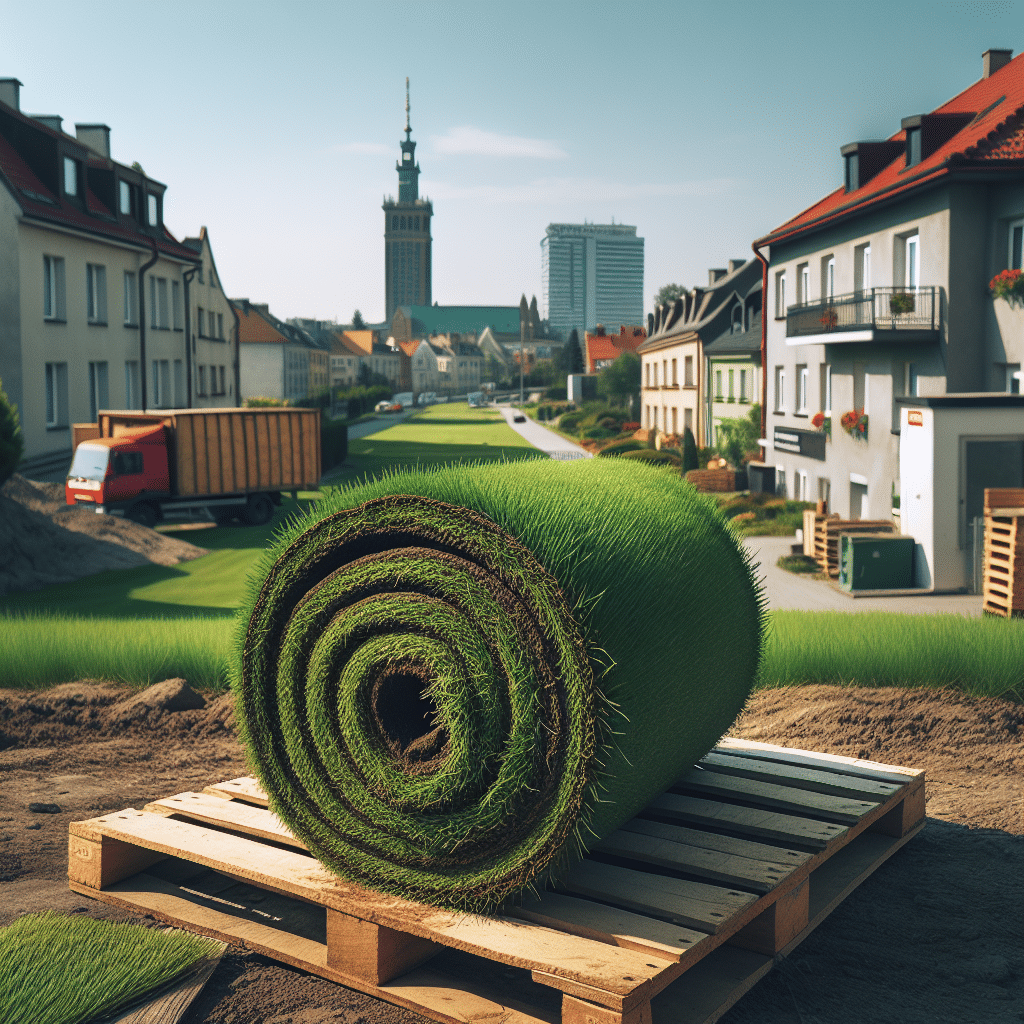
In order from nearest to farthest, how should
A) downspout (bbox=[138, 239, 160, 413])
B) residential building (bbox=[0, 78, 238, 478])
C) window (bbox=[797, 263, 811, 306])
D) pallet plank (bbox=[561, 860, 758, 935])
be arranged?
pallet plank (bbox=[561, 860, 758, 935])
residential building (bbox=[0, 78, 238, 478])
window (bbox=[797, 263, 811, 306])
downspout (bbox=[138, 239, 160, 413])

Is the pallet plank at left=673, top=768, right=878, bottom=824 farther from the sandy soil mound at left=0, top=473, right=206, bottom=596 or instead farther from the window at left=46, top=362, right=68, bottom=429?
the window at left=46, top=362, right=68, bottom=429

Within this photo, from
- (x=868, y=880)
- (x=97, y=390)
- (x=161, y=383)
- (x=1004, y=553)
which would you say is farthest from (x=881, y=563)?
(x=161, y=383)

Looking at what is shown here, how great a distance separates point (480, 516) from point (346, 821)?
52.2 inches

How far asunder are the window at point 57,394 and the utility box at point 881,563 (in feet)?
67.9

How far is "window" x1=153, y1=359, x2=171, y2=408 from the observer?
117 feet

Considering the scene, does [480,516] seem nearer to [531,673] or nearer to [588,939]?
[531,673]

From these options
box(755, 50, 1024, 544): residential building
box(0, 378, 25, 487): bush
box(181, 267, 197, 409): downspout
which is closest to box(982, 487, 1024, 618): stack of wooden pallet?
box(755, 50, 1024, 544): residential building

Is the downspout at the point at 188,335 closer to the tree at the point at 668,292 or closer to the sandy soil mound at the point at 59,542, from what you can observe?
the sandy soil mound at the point at 59,542

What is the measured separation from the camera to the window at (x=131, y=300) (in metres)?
33.4

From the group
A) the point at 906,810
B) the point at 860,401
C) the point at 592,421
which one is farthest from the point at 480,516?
the point at 592,421

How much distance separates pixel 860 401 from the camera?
24.0 metres

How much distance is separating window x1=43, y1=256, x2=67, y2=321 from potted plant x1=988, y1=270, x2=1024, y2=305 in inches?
887

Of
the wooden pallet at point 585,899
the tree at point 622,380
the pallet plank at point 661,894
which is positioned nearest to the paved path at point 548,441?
the tree at point 622,380

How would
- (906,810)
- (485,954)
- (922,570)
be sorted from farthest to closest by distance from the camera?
(922,570) < (906,810) < (485,954)
